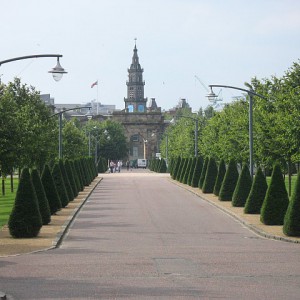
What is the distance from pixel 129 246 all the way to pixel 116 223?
27.6ft

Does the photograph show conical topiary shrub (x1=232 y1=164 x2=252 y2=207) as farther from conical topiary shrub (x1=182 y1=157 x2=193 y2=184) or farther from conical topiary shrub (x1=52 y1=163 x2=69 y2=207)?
conical topiary shrub (x1=182 y1=157 x2=193 y2=184)

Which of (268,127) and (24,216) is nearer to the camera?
(24,216)

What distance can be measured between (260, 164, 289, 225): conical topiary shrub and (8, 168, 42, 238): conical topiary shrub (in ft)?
26.8

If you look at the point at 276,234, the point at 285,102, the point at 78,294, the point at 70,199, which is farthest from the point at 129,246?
the point at 285,102

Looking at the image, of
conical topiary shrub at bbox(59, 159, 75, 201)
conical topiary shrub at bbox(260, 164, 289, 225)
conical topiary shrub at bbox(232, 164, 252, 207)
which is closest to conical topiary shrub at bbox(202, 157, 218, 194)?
conical topiary shrub at bbox(59, 159, 75, 201)

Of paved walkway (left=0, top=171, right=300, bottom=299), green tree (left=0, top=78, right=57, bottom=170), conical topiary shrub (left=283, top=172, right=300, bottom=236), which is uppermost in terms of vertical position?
green tree (left=0, top=78, right=57, bottom=170)

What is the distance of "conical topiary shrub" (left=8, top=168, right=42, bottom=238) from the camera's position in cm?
2567

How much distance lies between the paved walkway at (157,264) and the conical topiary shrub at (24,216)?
1215 mm

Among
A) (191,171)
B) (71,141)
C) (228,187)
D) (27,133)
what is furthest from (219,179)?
(71,141)

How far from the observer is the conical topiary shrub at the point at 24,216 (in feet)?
84.2

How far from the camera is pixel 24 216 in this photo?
25.8m

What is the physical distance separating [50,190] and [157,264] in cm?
1656

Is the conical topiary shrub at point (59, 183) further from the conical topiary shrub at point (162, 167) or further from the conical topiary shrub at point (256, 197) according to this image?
the conical topiary shrub at point (162, 167)

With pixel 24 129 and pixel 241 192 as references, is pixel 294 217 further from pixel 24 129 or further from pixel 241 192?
pixel 24 129
